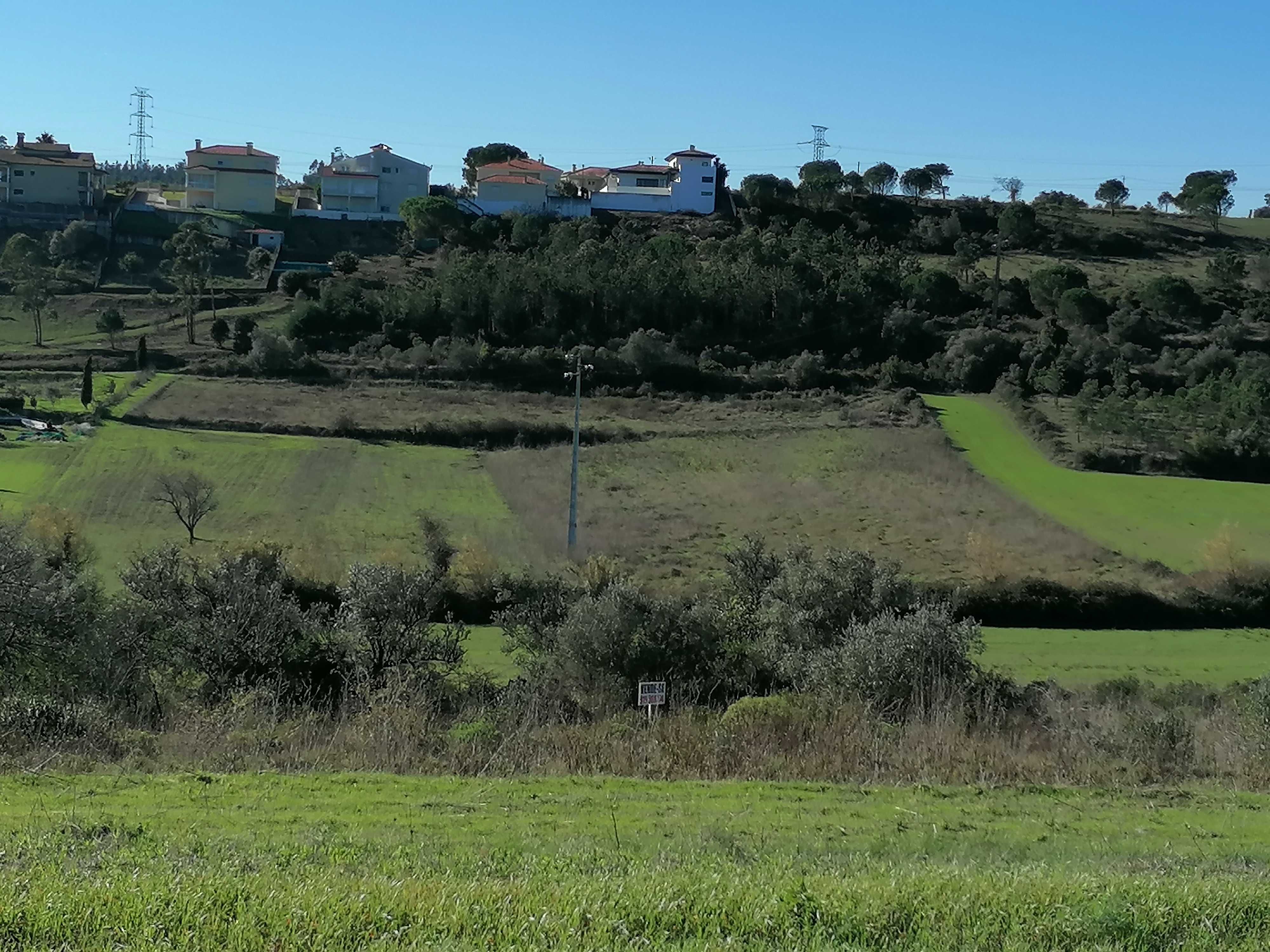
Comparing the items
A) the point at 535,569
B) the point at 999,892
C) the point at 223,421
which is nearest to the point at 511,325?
the point at 223,421

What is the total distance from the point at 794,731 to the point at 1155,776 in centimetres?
270

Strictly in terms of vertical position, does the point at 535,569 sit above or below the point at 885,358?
below

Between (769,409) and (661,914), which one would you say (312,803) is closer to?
(661,914)

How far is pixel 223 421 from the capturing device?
156 ft

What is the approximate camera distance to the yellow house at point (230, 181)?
8850 centimetres

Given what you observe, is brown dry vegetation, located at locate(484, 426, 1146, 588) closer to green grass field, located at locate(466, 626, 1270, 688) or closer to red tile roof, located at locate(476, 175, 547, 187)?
green grass field, located at locate(466, 626, 1270, 688)

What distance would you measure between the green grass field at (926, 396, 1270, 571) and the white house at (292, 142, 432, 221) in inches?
2123

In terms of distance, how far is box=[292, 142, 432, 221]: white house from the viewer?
292 ft

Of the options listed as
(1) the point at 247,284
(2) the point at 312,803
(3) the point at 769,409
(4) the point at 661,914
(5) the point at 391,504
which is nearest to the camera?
(4) the point at 661,914

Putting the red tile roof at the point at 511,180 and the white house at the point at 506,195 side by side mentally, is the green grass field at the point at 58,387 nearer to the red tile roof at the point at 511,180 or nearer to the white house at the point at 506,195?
the white house at the point at 506,195

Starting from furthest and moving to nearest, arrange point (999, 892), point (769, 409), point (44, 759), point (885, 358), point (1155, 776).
A: point (885, 358) < point (769, 409) < point (1155, 776) < point (44, 759) < point (999, 892)

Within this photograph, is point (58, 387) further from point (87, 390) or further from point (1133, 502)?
point (1133, 502)

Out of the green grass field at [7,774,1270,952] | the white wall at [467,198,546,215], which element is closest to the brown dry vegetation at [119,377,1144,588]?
the green grass field at [7,774,1270,952]

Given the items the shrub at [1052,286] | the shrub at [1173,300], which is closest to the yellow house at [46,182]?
the shrub at [1052,286]
